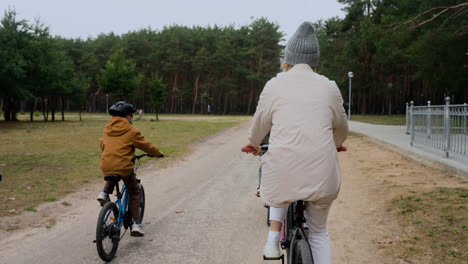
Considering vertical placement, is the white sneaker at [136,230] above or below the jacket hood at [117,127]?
below

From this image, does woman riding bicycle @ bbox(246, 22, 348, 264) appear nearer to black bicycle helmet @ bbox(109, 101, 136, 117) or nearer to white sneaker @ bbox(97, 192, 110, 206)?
black bicycle helmet @ bbox(109, 101, 136, 117)

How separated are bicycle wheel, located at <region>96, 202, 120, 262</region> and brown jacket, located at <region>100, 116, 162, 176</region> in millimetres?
401

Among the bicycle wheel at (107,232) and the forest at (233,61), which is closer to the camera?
the bicycle wheel at (107,232)

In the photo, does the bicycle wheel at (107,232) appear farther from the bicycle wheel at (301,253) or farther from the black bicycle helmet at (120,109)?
the bicycle wheel at (301,253)

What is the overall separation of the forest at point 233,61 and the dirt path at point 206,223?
32.9 ft

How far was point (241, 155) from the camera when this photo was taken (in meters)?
12.9

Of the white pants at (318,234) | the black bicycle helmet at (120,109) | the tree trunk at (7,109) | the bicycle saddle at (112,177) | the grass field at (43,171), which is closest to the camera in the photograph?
the white pants at (318,234)

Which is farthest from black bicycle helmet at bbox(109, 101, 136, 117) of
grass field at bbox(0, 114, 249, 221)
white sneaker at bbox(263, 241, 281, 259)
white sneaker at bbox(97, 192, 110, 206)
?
grass field at bbox(0, 114, 249, 221)

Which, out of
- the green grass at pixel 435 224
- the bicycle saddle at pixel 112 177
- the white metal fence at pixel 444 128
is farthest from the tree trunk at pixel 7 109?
the green grass at pixel 435 224

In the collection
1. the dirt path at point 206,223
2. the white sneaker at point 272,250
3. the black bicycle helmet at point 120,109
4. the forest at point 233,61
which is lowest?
the dirt path at point 206,223

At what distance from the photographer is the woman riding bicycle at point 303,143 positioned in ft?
7.80

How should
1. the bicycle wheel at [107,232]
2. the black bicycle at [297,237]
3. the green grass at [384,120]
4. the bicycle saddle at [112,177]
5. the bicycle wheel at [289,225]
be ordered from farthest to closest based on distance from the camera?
the green grass at [384,120], the bicycle saddle at [112,177], the bicycle wheel at [107,232], the bicycle wheel at [289,225], the black bicycle at [297,237]

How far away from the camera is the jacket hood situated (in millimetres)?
4187

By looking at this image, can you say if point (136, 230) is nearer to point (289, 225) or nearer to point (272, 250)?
point (289, 225)
